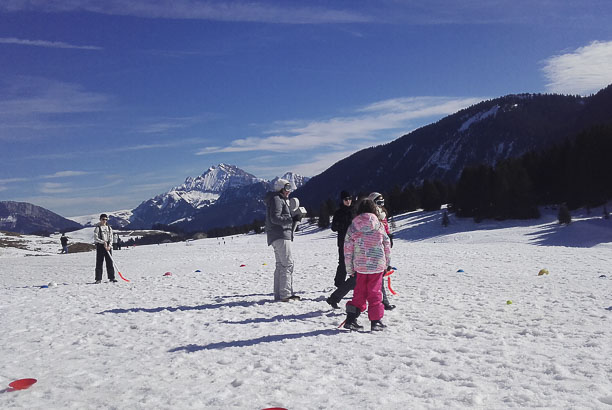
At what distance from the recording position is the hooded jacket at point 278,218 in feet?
29.7

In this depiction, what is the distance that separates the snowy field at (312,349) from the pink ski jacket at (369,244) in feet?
3.84

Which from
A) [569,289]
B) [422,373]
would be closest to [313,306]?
[422,373]

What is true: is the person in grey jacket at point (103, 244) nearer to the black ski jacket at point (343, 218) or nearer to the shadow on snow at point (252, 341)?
the black ski jacket at point (343, 218)

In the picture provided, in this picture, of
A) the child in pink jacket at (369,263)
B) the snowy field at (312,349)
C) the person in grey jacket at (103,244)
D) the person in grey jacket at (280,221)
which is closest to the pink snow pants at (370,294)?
the child in pink jacket at (369,263)

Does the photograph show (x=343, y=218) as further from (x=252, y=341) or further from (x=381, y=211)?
(x=252, y=341)

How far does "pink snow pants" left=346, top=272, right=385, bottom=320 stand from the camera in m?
7.23

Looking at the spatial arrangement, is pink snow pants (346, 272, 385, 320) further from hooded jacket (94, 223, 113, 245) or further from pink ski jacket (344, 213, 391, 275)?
hooded jacket (94, 223, 113, 245)

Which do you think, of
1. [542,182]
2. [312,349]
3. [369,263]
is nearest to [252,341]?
[312,349]

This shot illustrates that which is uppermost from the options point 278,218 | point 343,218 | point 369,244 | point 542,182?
point 542,182

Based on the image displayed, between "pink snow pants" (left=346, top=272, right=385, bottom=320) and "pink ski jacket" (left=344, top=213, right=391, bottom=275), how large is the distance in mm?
136

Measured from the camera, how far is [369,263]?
7289 mm

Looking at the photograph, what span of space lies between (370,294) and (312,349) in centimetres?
159

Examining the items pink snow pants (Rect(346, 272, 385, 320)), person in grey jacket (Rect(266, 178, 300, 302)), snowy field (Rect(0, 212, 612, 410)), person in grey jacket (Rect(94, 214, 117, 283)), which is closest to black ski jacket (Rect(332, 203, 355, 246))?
person in grey jacket (Rect(266, 178, 300, 302))

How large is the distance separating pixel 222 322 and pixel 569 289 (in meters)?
8.79
